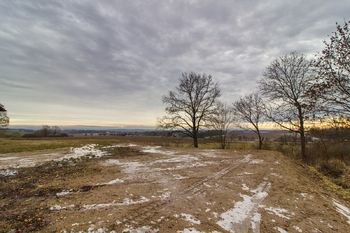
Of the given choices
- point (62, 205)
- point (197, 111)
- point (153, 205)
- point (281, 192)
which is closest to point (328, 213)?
point (281, 192)

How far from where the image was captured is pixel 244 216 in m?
3.57

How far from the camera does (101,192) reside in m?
4.63

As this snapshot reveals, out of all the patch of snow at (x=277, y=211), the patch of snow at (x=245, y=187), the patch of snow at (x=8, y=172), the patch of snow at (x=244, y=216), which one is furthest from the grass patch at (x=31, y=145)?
the patch of snow at (x=277, y=211)

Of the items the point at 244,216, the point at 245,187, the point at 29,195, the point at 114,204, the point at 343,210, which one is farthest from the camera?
the point at 245,187

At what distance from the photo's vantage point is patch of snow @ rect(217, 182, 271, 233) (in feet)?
10.4

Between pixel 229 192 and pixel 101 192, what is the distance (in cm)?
377

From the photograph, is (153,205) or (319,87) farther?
(319,87)

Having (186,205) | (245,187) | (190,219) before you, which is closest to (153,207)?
(186,205)

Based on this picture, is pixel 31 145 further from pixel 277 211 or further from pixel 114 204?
pixel 277 211

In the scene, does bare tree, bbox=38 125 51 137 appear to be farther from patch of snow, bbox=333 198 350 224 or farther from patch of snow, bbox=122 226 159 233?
patch of snow, bbox=333 198 350 224

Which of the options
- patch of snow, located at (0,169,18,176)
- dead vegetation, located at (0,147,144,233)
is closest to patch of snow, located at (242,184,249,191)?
dead vegetation, located at (0,147,144,233)

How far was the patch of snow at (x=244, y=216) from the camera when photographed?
10.4 feet

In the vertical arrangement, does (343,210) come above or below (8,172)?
below

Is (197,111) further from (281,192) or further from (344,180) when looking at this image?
(281,192)
